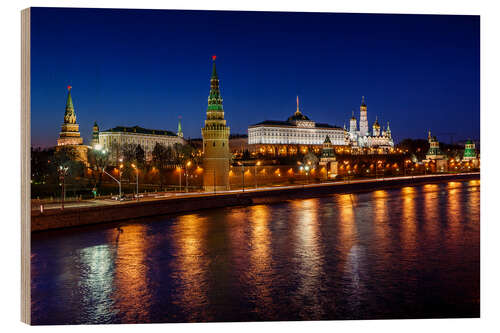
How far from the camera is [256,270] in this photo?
33.5 feet

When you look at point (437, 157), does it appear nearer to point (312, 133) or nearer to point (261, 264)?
point (312, 133)

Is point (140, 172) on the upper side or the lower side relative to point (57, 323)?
upper

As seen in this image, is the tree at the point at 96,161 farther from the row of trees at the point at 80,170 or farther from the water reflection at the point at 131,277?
the water reflection at the point at 131,277

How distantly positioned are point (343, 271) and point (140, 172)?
87.0 ft

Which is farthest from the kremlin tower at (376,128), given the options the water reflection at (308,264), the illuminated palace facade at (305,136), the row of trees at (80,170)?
the water reflection at (308,264)

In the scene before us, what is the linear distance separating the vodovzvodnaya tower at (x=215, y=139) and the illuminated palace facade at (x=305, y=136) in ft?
136

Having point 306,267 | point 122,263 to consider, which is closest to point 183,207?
point 122,263

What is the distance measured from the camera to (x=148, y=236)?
14.3m

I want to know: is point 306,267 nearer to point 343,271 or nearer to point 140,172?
point 343,271

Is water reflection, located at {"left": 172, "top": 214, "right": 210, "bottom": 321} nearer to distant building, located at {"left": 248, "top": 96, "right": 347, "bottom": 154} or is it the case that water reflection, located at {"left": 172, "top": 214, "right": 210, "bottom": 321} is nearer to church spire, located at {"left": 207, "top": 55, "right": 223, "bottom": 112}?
church spire, located at {"left": 207, "top": 55, "right": 223, "bottom": 112}

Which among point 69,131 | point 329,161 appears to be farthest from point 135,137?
point 329,161

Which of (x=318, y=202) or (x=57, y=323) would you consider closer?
(x=57, y=323)

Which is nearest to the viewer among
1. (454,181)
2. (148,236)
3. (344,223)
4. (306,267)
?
(306,267)

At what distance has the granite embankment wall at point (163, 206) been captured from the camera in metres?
15.0
